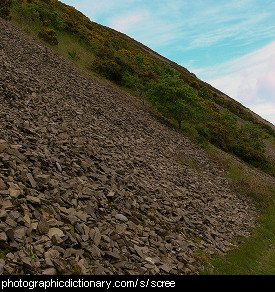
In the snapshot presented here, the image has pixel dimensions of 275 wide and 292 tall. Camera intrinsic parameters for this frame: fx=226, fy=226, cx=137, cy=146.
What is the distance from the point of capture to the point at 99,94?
23.7 metres

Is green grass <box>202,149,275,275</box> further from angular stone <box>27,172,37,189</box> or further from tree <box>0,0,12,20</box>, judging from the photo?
tree <box>0,0,12,20</box>

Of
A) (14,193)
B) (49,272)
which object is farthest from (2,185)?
(49,272)

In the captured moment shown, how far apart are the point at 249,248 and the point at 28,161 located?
1114cm

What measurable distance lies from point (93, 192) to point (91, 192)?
0.41 ft

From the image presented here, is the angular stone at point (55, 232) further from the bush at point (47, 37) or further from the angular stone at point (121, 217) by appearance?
the bush at point (47, 37)

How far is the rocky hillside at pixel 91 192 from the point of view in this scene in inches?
234

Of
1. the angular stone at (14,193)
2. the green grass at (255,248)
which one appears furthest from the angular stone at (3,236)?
the green grass at (255,248)

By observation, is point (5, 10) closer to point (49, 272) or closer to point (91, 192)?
point (91, 192)

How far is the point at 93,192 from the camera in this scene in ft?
29.7

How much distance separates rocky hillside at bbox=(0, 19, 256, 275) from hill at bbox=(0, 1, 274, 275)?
1.6 inches

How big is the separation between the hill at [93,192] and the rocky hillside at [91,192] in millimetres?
39
